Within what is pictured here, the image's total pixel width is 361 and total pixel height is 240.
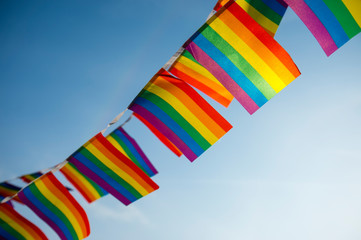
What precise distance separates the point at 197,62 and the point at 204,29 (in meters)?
0.28

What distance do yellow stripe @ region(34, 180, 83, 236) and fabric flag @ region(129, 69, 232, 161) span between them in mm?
1179

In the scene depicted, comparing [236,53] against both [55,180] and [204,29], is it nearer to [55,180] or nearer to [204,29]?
[204,29]

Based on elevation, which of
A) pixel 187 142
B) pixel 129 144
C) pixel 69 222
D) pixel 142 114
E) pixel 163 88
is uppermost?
pixel 163 88

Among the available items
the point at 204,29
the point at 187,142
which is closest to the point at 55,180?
the point at 187,142

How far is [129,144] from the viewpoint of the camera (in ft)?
9.16

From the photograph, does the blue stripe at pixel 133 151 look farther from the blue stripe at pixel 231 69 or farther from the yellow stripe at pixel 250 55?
the yellow stripe at pixel 250 55

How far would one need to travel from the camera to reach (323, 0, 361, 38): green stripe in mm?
1506

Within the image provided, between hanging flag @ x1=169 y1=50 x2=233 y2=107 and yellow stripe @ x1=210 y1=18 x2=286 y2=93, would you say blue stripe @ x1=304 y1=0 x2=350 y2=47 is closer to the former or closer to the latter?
yellow stripe @ x1=210 y1=18 x2=286 y2=93

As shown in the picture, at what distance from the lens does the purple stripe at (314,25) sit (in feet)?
5.10

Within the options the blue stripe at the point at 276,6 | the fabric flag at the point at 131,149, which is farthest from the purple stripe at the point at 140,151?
the blue stripe at the point at 276,6

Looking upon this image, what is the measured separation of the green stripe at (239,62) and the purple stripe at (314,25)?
46cm

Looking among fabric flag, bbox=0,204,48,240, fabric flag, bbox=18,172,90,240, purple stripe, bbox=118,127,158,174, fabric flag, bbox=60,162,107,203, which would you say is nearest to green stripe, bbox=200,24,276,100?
purple stripe, bbox=118,127,158,174

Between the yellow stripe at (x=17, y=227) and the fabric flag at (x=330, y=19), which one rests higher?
the fabric flag at (x=330, y=19)

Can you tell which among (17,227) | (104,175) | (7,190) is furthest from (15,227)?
(104,175)
